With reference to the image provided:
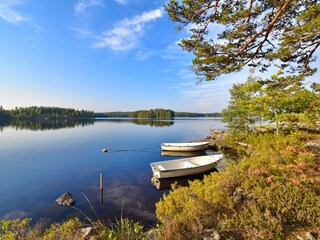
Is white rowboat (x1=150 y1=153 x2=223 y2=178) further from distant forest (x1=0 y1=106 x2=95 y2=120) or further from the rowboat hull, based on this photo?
distant forest (x1=0 y1=106 x2=95 y2=120)

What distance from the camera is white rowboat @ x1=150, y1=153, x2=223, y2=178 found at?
1430cm

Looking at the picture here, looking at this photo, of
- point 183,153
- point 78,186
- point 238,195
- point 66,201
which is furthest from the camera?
point 183,153

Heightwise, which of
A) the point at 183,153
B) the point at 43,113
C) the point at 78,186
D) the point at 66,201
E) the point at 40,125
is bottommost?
the point at 40,125

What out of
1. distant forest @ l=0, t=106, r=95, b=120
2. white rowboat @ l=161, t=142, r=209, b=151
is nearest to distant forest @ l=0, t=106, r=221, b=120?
distant forest @ l=0, t=106, r=95, b=120

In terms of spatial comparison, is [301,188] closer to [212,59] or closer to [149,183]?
[212,59]

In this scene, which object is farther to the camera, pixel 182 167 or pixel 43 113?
pixel 43 113

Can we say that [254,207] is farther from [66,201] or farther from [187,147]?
[187,147]

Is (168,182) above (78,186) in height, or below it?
above

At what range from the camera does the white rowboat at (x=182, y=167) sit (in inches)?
563

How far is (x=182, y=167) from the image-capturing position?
1596 cm

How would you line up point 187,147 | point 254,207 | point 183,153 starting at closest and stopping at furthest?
1. point 254,207
2. point 183,153
3. point 187,147

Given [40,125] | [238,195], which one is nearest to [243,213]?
[238,195]

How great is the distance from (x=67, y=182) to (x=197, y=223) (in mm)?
13994

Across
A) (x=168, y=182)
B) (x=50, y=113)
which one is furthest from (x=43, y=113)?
(x=168, y=182)
